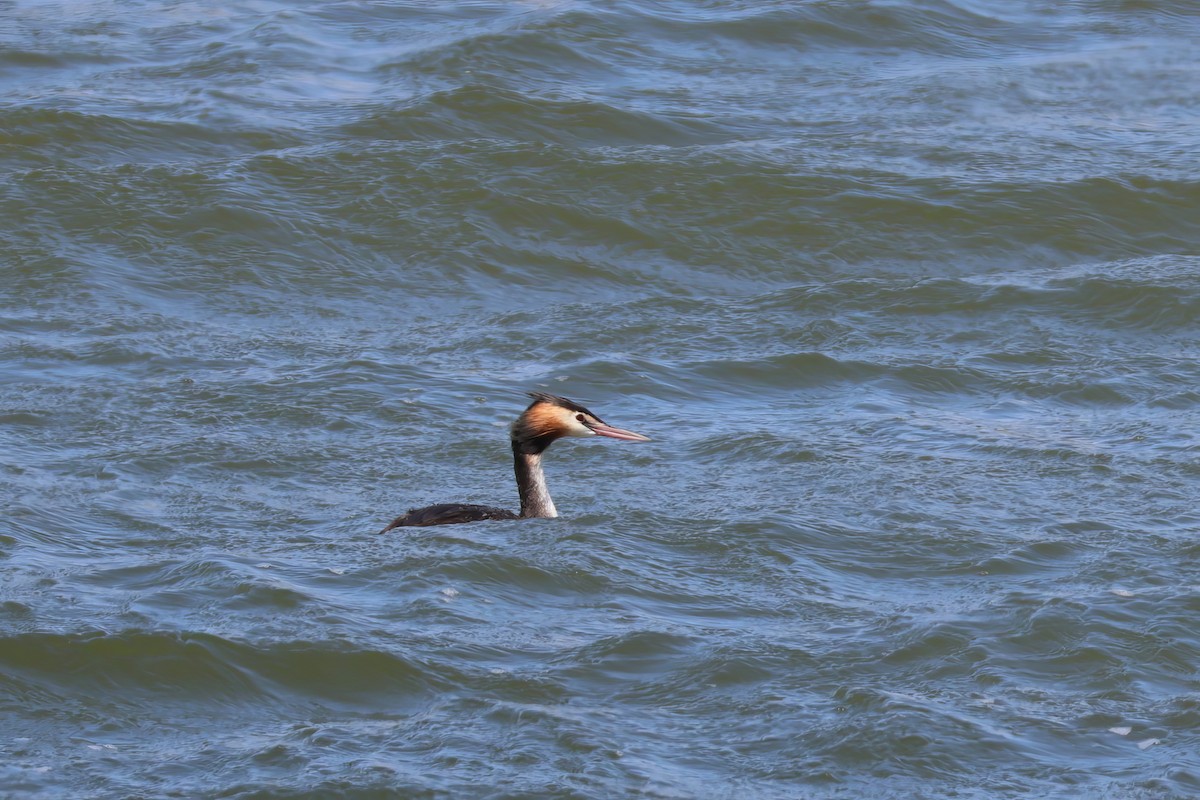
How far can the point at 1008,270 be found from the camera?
37.2 ft

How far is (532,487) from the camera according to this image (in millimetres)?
7586

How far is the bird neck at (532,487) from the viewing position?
757 cm

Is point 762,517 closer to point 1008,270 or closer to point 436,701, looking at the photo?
point 436,701

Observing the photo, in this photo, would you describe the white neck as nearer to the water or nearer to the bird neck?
the bird neck

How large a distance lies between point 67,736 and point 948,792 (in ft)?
8.87

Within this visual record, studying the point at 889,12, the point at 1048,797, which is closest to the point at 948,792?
the point at 1048,797

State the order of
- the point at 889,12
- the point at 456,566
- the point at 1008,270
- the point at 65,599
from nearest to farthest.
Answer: the point at 65,599 < the point at 456,566 < the point at 1008,270 < the point at 889,12

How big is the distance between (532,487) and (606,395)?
1.58m

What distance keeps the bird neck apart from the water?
16 cm

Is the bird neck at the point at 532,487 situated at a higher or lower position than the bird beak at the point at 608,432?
lower

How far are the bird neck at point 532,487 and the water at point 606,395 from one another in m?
0.16

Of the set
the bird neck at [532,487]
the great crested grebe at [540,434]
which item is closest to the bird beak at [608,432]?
the great crested grebe at [540,434]

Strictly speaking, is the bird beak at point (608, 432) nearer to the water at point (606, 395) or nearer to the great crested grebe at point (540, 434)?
the great crested grebe at point (540, 434)

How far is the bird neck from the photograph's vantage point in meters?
7.57
